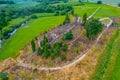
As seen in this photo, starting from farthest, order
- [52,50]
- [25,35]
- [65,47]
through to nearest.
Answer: [25,35] → [65,47] → [52,50]

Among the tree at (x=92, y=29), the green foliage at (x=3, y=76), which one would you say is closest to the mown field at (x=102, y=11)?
the tree at (x=92, y=29)

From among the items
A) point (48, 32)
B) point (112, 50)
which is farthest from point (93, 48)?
point (48, 32)

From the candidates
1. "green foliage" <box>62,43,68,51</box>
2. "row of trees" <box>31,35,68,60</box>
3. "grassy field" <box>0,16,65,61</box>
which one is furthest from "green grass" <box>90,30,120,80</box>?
"grassy field" <box>0,16,65,61</box>

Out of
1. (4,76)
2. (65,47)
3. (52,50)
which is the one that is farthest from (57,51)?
(4,76)

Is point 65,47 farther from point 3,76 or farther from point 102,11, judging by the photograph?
point 102,11

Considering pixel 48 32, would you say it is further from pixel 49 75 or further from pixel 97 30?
pixel 49 75
